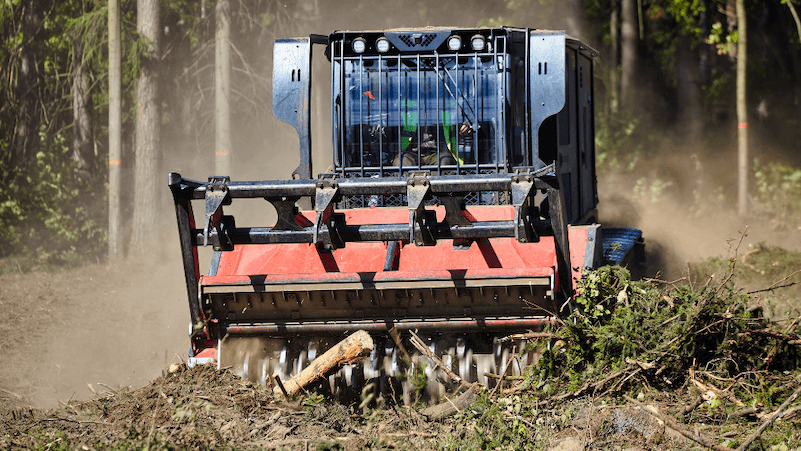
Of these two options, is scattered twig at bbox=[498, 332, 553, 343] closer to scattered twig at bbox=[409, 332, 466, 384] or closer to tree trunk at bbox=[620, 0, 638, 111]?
scattered twig at bbox=[409, 332, 466, 384]

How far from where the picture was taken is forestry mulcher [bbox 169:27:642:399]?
521 cm

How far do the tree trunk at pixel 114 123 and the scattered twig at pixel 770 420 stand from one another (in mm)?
11572

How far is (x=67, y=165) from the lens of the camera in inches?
667

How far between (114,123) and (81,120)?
4.13m

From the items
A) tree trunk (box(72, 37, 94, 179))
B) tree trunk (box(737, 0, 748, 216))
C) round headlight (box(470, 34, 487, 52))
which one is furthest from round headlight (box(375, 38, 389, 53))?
tree trunk (box(72, 37, 94, 179))

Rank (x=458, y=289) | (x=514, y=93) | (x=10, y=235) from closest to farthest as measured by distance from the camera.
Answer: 1. (x=458, y=289)
2. (x=514, y=93)
3. (x=10, y=235)

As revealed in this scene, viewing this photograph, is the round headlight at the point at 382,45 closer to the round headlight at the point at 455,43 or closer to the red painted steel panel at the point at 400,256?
the round headlight at the point at 455,43

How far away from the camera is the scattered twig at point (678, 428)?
4168 mm

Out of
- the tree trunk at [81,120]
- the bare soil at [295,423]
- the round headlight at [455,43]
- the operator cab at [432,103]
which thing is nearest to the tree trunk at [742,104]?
the operator cab at [432,103]

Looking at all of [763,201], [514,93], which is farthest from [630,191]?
[514,93]

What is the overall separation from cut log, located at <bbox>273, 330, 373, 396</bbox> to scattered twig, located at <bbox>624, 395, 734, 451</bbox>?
1.76m

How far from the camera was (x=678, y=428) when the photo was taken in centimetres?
436

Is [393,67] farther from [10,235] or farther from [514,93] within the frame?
[10,235]

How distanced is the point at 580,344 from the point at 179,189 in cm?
294
